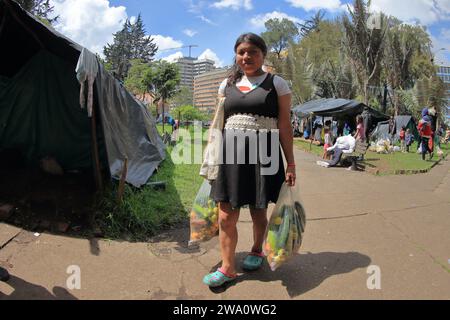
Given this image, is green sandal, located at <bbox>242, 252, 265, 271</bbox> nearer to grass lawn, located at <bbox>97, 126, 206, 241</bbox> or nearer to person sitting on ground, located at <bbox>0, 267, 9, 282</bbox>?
grass lawn, located at <bbox>97, 126, 206, 241</bbox>

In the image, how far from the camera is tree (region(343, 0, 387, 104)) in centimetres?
2388

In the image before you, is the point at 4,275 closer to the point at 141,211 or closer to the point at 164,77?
the point at 141,211

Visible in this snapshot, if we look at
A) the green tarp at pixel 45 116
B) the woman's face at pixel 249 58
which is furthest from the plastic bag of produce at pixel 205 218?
the green tarp at pixel 45 116

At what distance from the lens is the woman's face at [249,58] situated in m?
2.60

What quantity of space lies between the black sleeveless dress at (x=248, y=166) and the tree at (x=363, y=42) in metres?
24.8

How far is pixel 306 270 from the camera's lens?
2979mm

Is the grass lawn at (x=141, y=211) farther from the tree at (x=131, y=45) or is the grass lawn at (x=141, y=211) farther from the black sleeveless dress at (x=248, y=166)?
the tree at (x=131, y=45)

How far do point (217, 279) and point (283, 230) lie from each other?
0.65 metres

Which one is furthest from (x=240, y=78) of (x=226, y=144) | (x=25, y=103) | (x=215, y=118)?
(x=25, y=103)

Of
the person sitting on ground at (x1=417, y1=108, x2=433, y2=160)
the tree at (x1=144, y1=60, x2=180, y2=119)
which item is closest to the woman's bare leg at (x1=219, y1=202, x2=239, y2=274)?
the person sitting on ground at (x1=417, y1=108, x2=433, y2=160)

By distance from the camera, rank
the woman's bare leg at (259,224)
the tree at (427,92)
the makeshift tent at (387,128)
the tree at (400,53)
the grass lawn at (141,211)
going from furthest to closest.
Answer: the tree at (400,53) < the tree at (427,92) < the makeshift tent at (387,128) < the grass lawn at (141,211) < the woman's bare leg at (259,224)

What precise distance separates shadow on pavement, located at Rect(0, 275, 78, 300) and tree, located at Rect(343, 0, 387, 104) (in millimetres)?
26076

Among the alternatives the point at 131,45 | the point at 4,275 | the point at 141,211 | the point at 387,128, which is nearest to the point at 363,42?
the point at 387,128
